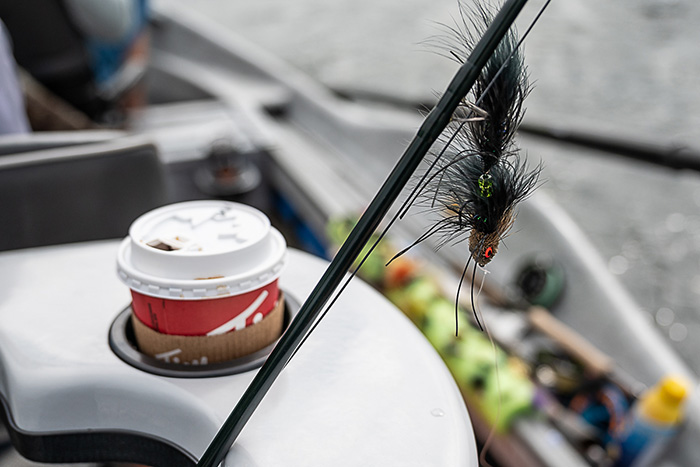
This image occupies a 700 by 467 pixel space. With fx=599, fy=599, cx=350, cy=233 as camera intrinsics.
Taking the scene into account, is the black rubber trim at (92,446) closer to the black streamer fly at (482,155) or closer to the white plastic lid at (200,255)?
the white plastic lid at (200,255)

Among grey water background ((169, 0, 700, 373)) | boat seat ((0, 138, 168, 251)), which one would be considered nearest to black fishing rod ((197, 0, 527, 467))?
boat seat ((0, 138, 168, 251))

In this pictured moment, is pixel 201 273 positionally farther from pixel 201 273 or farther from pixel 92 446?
pixel 92 446

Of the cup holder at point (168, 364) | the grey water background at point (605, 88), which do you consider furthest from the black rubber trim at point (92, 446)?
the grey water background at point (605, 88)

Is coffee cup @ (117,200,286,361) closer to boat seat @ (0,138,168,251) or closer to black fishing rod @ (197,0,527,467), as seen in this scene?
black fishing rod @ (197,0,527,467)

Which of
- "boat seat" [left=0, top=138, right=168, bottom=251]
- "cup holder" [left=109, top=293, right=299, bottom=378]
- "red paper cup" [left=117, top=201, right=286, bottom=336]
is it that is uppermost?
"red paper cup" [left=117, top=201, right=286, bottom=336]

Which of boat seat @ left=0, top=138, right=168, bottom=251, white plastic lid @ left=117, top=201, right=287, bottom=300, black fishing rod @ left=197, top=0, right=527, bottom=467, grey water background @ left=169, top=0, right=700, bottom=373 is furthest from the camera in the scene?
grey water background @ left=169, top=0, right=700, bottom=373
